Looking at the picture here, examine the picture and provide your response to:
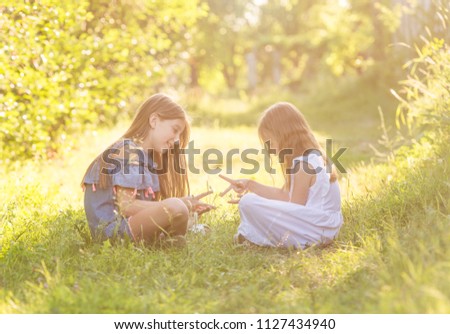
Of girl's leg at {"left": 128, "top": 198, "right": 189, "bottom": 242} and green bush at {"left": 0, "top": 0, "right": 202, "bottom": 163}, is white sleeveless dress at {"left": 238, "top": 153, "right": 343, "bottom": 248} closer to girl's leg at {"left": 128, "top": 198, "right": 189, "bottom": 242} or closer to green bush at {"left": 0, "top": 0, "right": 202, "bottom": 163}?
girl's leg at {"left": 128, "top": 198, "right": 189, "bottom": 242}

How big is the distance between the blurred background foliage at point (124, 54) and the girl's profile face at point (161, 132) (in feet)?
6.68

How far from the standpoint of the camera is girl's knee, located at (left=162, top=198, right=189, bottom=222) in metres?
4.00

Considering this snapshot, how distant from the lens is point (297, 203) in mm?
4262

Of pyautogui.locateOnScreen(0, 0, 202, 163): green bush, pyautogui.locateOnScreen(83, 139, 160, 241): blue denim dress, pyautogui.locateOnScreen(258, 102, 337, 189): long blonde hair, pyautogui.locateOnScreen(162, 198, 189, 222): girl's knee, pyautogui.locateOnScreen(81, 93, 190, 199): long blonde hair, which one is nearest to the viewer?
pyautogui.locateOnScreen(162, 198, 189, 222): girl's knee

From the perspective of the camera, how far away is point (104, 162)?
4.20 meters

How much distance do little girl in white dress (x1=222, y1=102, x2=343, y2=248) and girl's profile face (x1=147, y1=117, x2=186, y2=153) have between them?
77 cm

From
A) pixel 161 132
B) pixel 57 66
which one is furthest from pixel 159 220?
pixel 57 66

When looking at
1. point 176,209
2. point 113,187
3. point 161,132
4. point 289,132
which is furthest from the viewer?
point 161,132

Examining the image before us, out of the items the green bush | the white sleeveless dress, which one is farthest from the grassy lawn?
the green bush

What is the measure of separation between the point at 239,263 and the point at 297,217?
25.0 inches

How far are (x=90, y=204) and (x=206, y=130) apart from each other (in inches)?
307

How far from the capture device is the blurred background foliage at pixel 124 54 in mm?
6160

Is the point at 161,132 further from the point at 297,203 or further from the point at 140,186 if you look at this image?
the point at 297,203
